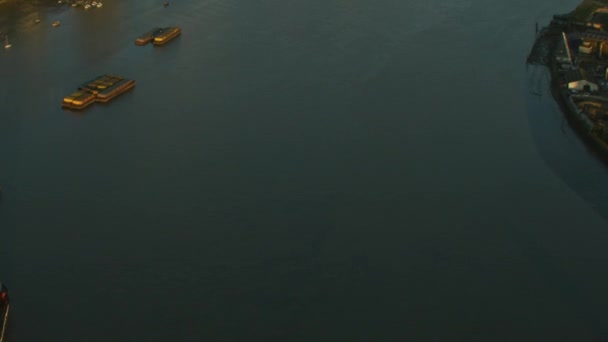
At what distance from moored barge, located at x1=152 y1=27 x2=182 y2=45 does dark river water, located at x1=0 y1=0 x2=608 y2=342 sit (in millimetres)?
107

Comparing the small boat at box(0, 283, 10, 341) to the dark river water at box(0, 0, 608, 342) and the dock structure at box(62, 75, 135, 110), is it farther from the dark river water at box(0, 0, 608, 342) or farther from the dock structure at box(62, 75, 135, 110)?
the dock structure at box(62, 75, 135, 110)

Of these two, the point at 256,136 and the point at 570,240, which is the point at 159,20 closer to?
the point at 256,136

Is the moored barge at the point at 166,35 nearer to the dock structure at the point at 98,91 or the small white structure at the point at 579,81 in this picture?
the dock structure at the point at 98,91

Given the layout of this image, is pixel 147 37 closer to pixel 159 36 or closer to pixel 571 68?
pixel 159 36

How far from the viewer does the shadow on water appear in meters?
4.70

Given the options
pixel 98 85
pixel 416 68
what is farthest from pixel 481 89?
pixel 98 85

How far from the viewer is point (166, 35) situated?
24.0 feet

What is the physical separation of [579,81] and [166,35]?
3.80 metres

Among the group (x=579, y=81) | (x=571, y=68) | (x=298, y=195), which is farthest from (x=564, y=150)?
(x=298, y=195)

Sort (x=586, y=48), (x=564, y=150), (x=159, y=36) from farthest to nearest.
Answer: (x=159, y=36)
(x=586, y=48)
(x=564, y=150)

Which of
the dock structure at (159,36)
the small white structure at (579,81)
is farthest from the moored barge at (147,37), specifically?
the small white structure at (579,81)

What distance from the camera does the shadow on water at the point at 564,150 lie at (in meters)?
4.70

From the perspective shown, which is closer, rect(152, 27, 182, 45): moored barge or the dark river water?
the dark river water

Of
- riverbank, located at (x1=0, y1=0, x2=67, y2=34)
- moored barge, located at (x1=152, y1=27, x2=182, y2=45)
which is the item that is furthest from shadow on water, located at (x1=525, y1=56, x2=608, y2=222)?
riverbank, located at (x1=0, y1=0, x2=67, y2=34)
